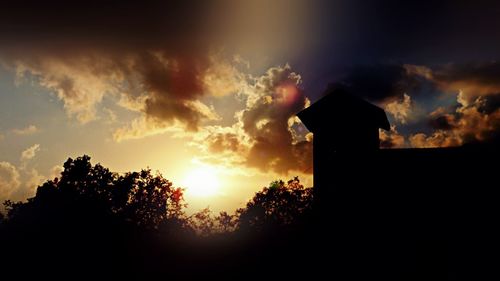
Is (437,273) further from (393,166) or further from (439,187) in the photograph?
(393,166)

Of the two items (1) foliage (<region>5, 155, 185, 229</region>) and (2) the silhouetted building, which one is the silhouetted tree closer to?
(1) foliage (<region>5, 155, 185, 229</region>)

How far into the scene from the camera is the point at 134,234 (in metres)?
32.6

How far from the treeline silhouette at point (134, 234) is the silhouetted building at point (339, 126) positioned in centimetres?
321

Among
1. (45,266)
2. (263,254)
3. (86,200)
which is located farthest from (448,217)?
(86,200)

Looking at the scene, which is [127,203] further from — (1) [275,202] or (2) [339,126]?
(2) [339,126]

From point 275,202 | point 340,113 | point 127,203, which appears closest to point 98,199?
point 127,203

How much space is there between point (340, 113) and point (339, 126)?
0.56 meters

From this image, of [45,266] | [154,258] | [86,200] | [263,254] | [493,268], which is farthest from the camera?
[86,200]

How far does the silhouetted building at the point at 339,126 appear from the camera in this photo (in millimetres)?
12773

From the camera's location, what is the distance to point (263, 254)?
58.0ft

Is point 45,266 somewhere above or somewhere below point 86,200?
below

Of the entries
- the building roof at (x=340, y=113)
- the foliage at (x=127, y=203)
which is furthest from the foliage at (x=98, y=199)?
the building roof at (x=340, y=113)

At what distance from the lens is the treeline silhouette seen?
19.2 meters

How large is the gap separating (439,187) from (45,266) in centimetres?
2652
